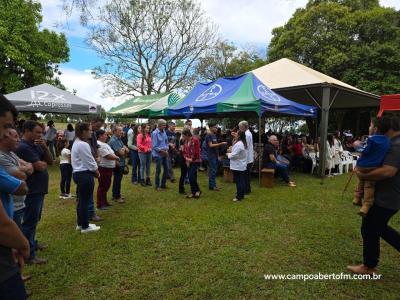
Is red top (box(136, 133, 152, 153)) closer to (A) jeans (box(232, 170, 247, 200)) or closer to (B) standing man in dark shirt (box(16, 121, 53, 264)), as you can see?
(A) jeans (box(232, 170, 247, 200))

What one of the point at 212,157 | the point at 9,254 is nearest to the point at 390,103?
the point at 212,157

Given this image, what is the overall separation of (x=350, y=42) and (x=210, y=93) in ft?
48.0

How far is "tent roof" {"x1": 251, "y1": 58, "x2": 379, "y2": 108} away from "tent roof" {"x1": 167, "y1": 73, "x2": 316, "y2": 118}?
1302 millimetres

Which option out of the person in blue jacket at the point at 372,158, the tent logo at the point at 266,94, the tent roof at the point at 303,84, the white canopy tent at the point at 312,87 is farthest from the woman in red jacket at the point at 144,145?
the tent roof at the point at 303,84

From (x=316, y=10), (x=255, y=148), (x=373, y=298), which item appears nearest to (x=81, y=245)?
(x=373, y=298)

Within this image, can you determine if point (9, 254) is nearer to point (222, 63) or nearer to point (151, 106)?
point (151, 106)

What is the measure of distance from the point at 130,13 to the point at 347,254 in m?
23.8

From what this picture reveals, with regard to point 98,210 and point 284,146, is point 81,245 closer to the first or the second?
point 98,210

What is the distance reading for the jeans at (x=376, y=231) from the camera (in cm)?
325

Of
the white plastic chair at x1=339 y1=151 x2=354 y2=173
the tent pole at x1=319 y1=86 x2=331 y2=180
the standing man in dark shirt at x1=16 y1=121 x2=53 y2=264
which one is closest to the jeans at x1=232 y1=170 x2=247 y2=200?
the standing man in dark shirt at x1=16 y1=121 x2=53 y2=264

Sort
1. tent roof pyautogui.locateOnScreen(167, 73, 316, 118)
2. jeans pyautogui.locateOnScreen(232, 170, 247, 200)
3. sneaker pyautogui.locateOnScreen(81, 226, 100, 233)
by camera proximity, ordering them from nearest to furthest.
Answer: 1. sneaker pyautogui.locateOnScreen(81, 226, 100, 233)
2. jeans pyautogui.locateOnScreen(232, 170, 247, 200)
3. tent roof pyautogui.locateOnScreen(167, 73, 316, 118)

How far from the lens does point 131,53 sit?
26047 millimetres

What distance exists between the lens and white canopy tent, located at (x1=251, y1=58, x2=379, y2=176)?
1006 centimetres

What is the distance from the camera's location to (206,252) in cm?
417
